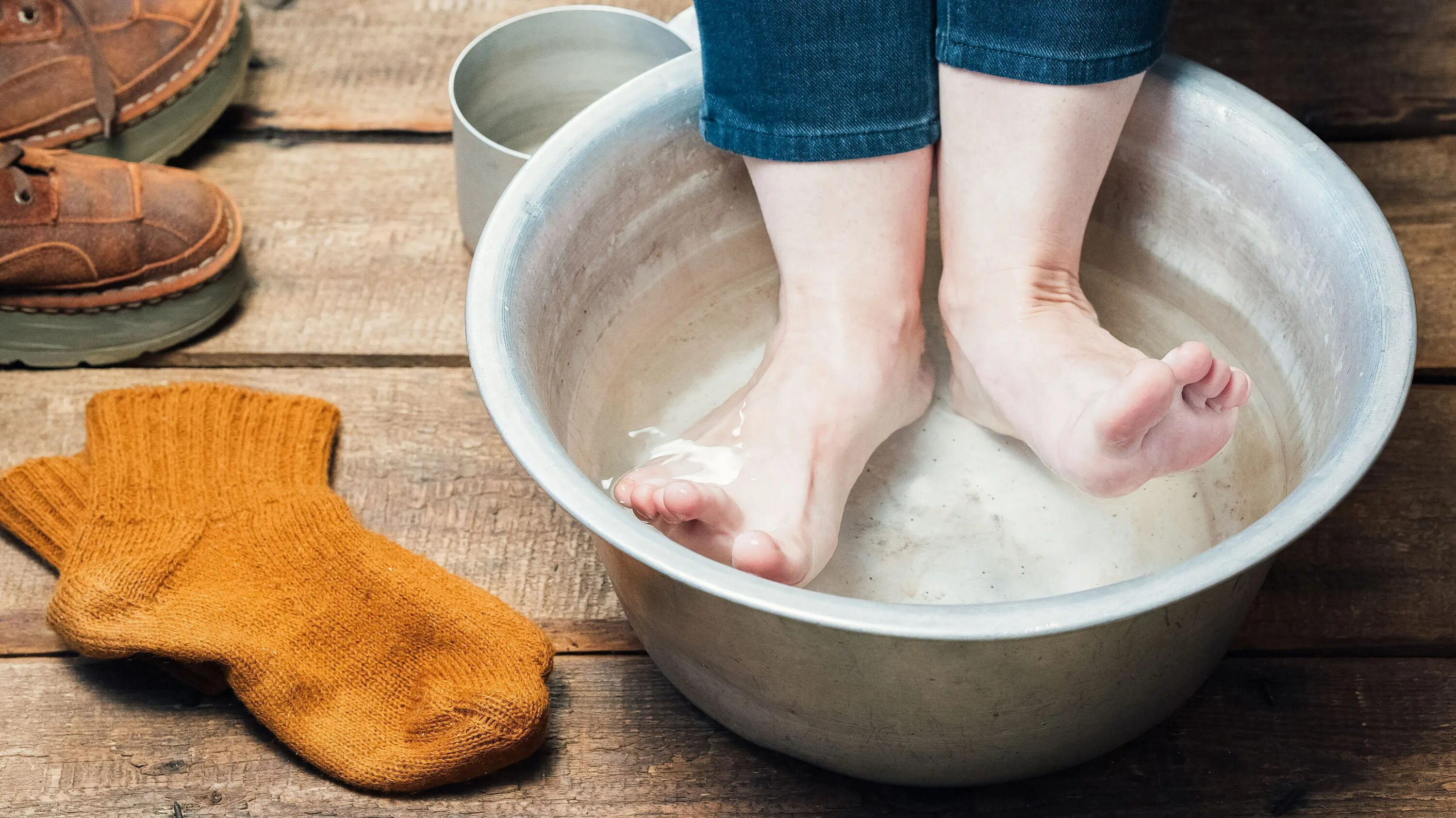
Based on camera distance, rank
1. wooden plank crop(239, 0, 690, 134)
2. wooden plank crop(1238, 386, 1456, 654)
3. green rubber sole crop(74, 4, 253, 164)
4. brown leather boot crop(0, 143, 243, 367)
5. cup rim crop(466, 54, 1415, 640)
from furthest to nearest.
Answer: wooden plank crop(239, 0, 690, 134) → green rubber sole crop(74, 4, 253, 164) → brown leather boot crop(0, 143, 243, 367) → wooden plank crop(1238, 386, 1456, 654) → cup rim crop(466, 54, 1415, 640)

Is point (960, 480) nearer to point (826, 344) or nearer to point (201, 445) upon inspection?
point (826, 344)

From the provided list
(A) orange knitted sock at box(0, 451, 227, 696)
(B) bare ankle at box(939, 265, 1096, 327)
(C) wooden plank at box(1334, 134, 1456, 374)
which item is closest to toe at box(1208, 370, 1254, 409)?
(B) bare ankle at box(939, 265, 1096, 327)

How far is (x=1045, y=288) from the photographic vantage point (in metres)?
0.71

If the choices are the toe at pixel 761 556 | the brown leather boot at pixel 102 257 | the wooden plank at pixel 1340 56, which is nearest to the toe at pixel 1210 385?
the toe at pixel 761 556

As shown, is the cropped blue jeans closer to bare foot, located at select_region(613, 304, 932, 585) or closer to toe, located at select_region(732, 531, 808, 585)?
bare foot, located at select_region(613, 304, 932, 585)

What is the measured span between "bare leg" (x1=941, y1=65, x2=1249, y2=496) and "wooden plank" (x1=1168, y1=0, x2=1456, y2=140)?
51 cm

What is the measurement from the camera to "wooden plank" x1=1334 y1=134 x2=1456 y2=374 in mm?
927

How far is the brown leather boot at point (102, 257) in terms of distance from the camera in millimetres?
884

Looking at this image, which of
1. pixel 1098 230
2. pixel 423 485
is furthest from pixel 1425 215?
pixel 423 485

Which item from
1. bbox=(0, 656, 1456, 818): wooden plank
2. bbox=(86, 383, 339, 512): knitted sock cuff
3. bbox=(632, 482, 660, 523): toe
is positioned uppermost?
bbox=(632, 482, 660, 523): toe

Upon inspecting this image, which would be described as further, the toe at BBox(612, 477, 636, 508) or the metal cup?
the metal cup

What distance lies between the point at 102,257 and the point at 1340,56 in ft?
3.46

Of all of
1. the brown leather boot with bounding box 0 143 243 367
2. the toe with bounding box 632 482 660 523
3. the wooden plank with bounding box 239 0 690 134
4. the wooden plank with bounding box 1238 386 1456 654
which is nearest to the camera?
the toe with bounding box 632 482 660 523

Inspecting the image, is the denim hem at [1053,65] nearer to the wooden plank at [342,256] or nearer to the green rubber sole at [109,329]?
the wooden plank at [342,256]
